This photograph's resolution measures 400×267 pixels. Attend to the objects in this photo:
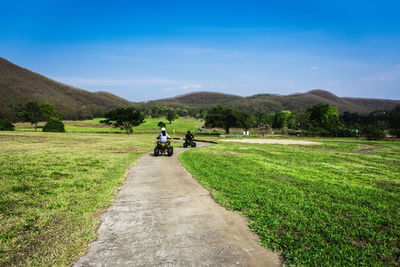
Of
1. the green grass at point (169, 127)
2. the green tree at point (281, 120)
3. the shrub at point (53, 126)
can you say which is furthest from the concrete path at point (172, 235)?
the green tree at point (281, 120)

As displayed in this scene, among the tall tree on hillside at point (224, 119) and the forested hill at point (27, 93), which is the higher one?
the forested hill at point (27, 93)

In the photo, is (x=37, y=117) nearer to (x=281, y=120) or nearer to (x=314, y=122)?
(x=314, y=122)

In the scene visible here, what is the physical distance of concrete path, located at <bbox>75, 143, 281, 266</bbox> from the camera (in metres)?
3.30

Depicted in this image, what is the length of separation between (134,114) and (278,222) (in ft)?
182

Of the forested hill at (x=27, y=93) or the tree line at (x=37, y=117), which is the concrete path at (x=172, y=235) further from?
the forested hill at (x=27, y=93)

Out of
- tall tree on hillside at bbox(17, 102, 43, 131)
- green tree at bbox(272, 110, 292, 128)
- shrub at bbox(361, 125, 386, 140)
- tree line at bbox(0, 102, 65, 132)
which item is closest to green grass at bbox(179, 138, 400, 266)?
shrub at bbox(361, 125, 386, 140)

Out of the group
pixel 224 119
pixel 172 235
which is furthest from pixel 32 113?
pixel 172 235

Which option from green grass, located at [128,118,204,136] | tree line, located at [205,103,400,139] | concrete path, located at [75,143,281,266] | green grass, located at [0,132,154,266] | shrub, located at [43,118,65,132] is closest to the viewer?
concrete path, located at [75,143,281,266]

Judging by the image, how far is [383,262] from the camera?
10.8 ft

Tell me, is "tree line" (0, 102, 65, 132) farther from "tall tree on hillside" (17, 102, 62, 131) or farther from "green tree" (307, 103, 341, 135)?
"green tree" (307, 103, 341, 135)

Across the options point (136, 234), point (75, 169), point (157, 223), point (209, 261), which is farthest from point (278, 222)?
point (75, 169)

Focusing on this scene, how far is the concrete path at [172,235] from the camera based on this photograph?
330 cm

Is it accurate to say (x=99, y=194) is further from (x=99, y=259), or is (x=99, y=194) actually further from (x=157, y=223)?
(x=99, y=259)

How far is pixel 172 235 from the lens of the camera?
404 cm
